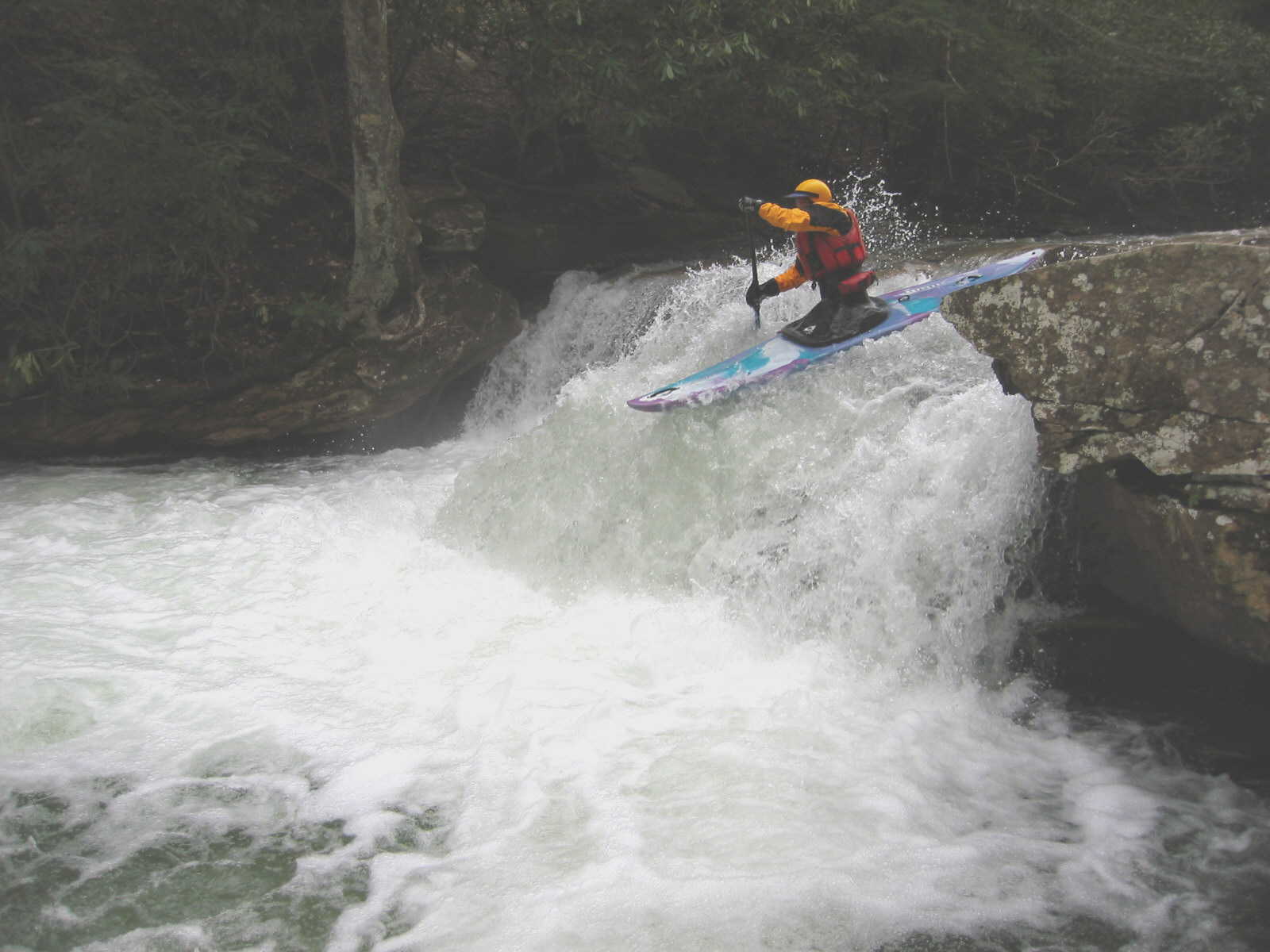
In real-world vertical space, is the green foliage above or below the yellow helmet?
above

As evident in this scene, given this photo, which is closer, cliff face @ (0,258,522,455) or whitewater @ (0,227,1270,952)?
whitewater @ (0,227,1270,952)

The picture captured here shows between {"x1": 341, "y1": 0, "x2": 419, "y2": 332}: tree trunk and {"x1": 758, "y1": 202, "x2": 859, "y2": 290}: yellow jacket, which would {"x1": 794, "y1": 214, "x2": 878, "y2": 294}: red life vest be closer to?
{"x1": 758, "y1": 202, "x2": 859, "y2": 290}: yellow jacket

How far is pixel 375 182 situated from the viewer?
6.73 metres

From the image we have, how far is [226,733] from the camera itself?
351 cm

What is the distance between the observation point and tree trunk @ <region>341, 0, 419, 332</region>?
6.46 m

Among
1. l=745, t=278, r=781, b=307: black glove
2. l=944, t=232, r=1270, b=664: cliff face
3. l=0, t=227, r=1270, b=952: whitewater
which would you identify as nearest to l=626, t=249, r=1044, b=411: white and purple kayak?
l=0, t=227, r=1270, b=952: whitewater

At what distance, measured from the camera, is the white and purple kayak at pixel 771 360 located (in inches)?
198

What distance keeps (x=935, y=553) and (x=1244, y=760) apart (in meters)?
1.20

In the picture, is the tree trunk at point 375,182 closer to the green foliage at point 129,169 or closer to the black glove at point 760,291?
the green foliage at point 129,169

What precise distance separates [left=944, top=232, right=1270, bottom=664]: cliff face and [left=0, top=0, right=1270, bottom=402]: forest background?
4.37 metres

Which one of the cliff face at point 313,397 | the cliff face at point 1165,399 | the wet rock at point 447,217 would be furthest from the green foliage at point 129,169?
the cliff face at point 1165,399

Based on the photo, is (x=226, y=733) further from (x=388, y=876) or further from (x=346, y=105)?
(x=346, y=105)

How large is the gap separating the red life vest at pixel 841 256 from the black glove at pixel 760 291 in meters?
0.40

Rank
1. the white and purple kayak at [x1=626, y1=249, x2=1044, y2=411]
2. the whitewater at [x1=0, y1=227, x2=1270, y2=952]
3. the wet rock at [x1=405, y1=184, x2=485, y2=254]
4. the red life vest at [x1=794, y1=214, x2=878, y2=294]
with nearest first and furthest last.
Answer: the whitewater at [x1=0, y1=227, x2=1270, y2=952] → the white and purple kayak at [x1=626, y1=249, x2=1044, y2=411] → the red life vest at [x1=794, y1=214, x2=878, y2=294] → the wet rock at [x1=405, y1=184, x2=485, y2=254]
